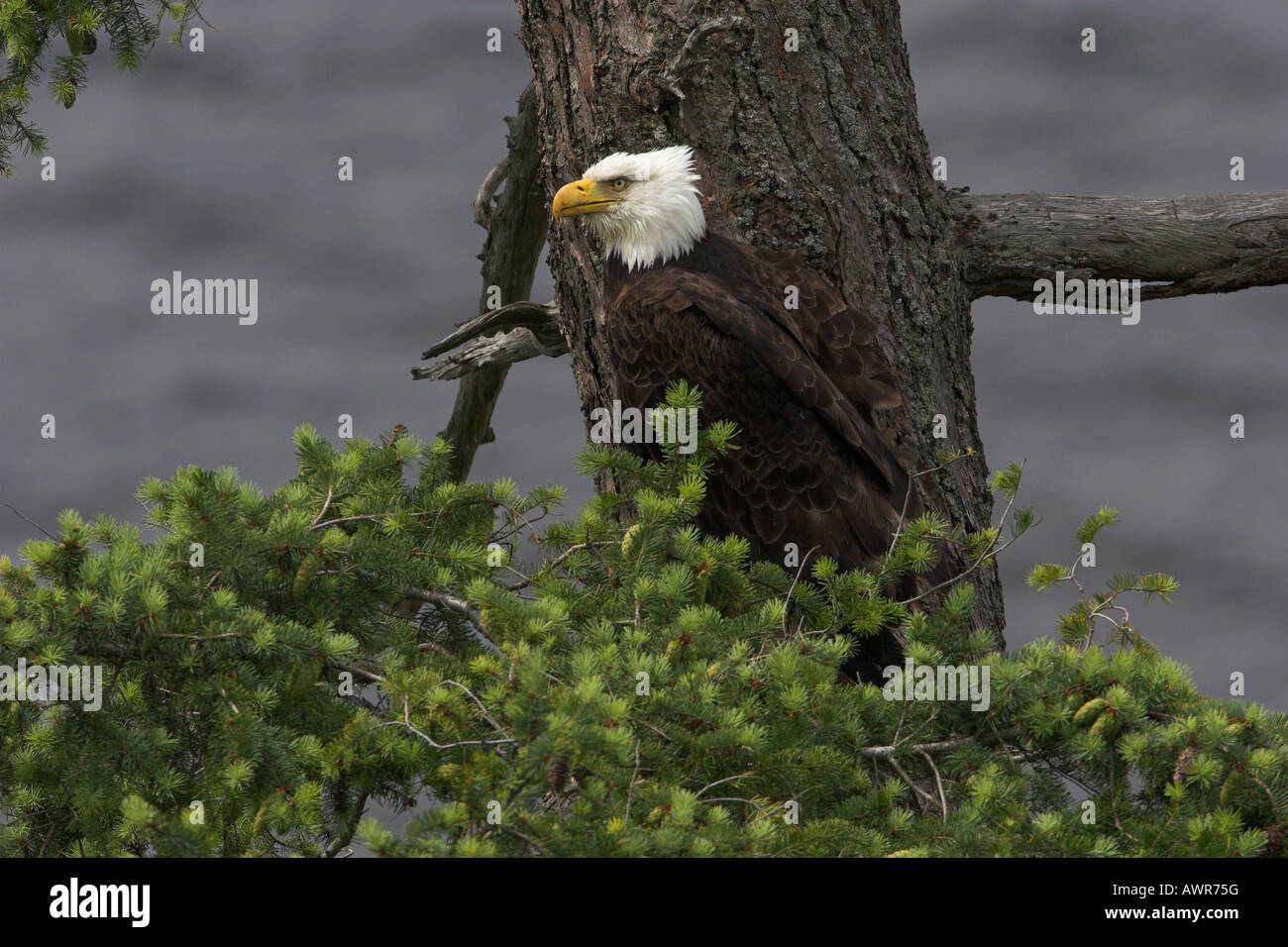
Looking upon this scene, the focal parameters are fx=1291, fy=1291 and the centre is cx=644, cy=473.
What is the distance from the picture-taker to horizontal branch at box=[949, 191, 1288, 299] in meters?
4.71

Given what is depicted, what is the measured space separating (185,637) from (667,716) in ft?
3.24

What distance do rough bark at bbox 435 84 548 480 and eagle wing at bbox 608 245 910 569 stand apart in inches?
60.5

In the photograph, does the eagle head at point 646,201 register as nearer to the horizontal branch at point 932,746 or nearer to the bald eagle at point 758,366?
the bald eagle at point 758,366

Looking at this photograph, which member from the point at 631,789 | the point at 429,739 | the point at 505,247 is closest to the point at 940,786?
the point at 631,789

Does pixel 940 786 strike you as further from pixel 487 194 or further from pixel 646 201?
pixel 487 194

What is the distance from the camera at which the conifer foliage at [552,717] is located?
2225mm

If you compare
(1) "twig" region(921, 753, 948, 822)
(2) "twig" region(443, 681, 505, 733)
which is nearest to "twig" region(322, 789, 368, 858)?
(2) "twig" region(443, 681, 505, 733)

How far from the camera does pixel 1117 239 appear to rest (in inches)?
186

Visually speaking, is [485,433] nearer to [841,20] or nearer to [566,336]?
[566,336]

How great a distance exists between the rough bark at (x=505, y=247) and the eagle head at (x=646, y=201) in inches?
47.7

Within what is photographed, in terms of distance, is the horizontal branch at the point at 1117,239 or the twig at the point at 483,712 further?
the horizontal branch at the point at 1117,239

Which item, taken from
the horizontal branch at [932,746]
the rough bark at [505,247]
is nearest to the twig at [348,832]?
the horizontal branch at [932,746]

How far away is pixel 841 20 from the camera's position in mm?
4316

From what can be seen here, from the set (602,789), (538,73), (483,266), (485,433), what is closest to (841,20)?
(538,73)
